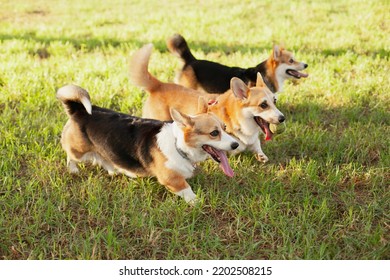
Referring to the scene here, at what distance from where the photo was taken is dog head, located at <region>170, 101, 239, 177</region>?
355 cm

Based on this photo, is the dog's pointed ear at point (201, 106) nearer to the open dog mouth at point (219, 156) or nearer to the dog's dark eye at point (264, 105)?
the open dog mouth at point (219, 156)

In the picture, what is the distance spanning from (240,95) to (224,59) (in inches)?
136

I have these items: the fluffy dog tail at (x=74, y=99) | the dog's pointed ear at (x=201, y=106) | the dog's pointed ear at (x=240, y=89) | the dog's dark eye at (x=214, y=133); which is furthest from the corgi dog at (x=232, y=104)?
the fluffy dog tail at (x=74, y=99)

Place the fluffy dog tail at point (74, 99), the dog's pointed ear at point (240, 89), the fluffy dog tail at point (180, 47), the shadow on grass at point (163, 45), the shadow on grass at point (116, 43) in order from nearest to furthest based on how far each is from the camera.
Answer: the fluffy dog tail at point (74, 99), the dog's pointed ear at point (240, 89), the fluffy dog tail at point (180, 47), the shadow on grass at point (163, 45), the shadow on grass at point (116, 43)

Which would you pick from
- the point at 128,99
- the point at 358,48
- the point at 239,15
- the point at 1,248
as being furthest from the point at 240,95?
the point at 239,15

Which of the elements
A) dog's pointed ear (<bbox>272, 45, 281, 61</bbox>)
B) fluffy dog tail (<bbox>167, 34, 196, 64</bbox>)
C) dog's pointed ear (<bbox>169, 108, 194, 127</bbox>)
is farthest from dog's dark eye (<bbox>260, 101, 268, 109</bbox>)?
fluffy dog tail (<bbox>167, 34, 196, 64</bbox>)

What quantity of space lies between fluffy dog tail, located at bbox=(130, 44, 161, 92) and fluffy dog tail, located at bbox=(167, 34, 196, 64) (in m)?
1.07

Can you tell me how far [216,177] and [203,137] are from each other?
768 mm

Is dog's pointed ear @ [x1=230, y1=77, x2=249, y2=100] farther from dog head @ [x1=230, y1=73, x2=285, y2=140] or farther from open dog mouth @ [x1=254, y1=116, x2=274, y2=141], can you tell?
open dog mouth @ [x1=254, y1=116, x2=274, y2=141]

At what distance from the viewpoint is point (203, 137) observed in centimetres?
357

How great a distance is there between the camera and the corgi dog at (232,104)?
4258mm

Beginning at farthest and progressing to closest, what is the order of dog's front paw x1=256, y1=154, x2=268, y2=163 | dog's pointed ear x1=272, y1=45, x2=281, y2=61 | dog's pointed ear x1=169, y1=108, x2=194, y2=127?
dog's pointed ear x1=272, y1=45, x2=281, y2=61, dog's front paw x1=256, y1=154, x2=268, y2=163, dog's pointed ear x1=169, y1=108, x2=194, y2=127

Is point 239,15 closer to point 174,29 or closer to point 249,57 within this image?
point 174,29

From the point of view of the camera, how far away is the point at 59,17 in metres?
11.2
